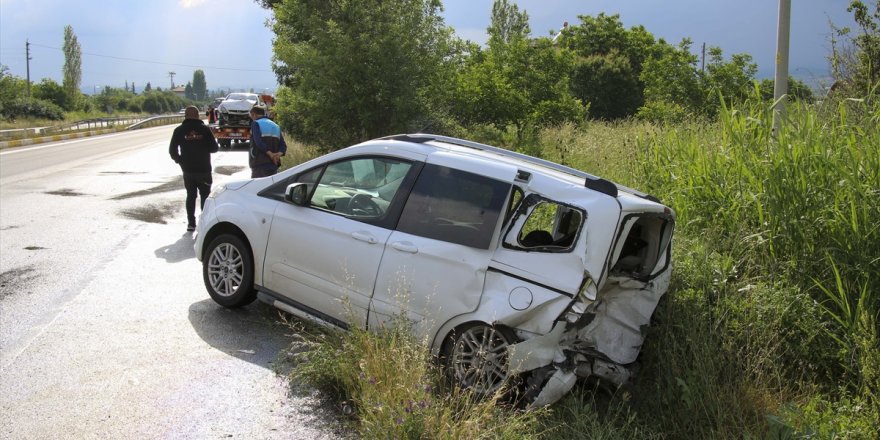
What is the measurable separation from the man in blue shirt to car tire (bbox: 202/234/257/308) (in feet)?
12.4

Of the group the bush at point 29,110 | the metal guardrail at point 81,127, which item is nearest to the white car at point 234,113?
the metal guardrail at point 81,127

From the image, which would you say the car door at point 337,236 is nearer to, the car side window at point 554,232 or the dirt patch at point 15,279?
the car side window at point 554,232

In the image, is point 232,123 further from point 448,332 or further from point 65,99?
point 65,99

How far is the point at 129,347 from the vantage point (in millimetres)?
5660

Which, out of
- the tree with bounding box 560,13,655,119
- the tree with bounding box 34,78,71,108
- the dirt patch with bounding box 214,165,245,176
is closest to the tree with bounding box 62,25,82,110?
the tree with bounding box 34,78,71,108

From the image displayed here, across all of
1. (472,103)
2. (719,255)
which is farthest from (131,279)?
(472,103)

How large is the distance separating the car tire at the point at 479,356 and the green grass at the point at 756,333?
19 centimetres

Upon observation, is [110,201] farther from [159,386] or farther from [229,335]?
[159,386]

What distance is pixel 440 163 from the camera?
536 centimetres

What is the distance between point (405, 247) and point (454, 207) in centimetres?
44

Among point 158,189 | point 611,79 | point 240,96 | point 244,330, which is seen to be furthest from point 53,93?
point 244,330

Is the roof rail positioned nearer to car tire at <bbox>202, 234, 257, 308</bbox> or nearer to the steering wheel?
the steering wheel

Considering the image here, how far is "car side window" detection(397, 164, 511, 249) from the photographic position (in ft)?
16.2

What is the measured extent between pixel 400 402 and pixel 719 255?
119 inches
